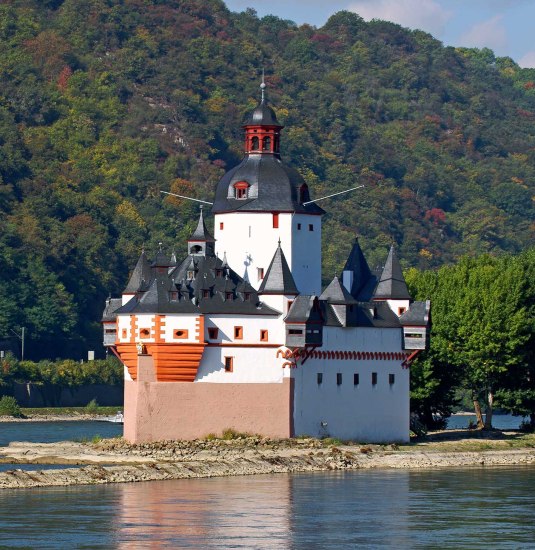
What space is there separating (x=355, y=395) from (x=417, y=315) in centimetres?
516

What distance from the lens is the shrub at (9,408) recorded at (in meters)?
156

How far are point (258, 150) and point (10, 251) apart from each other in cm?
9146

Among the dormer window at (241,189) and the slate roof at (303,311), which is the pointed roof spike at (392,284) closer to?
the slate roof at (303,311)

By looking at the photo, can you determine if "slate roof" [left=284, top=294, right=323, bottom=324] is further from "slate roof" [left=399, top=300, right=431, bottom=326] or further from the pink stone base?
"slate roof" [left=399, top=300, right=431, bottom=326]

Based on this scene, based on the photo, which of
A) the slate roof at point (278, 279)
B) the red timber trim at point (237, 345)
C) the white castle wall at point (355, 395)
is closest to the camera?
the red timber trim at point (237, 345)

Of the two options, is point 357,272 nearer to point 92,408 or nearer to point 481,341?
point 481,341

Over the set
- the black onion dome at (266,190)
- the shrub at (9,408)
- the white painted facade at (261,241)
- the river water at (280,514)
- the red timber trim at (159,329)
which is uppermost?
the black onion dome at (266,190)

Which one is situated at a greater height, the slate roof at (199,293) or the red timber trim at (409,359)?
the slate roof at (199,293)

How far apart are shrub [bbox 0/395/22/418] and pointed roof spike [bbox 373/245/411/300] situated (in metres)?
54.3

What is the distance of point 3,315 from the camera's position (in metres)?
183

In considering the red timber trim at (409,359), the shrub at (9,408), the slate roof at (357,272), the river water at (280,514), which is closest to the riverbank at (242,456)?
the river water at (280,514)

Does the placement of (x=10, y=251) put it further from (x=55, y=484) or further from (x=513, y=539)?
(x=513, y=539)

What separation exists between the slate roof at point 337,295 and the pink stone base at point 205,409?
208 inches

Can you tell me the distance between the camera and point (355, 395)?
105 metres
